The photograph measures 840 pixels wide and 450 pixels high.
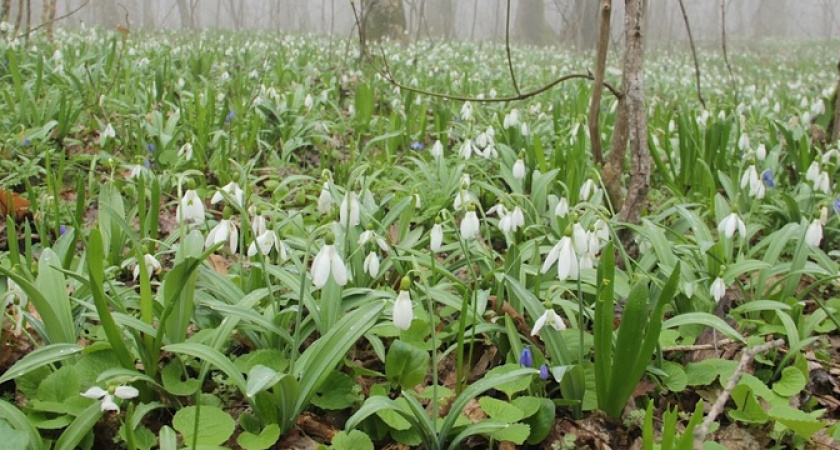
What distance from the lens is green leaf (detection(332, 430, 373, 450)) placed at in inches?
67.5

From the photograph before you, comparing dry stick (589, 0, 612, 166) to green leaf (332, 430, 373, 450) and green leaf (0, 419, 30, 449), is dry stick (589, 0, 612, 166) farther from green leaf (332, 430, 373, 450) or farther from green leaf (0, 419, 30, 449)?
green leaf (0, 419, 30, 449)

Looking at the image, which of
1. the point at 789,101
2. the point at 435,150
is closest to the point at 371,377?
the point at 435,150

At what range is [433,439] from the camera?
1.78 metres

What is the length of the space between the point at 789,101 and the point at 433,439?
7923 millimetres

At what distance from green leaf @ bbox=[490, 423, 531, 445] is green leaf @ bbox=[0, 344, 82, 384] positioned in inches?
45.0

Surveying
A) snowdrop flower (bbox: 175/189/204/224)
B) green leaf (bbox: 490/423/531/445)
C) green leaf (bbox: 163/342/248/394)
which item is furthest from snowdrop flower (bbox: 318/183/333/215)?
green leaf (bbox: 490/423/531/445)

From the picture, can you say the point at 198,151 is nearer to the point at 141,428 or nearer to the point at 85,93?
the point at 85,93

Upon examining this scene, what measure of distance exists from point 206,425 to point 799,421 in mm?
1559

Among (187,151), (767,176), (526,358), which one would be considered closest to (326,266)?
(526,358)

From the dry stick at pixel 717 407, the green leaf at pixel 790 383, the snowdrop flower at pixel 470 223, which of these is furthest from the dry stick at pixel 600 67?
the dry stick at pixel 717 407

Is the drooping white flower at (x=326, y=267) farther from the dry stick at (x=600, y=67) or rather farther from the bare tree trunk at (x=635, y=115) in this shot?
the dry stick at (x=600, y=67)

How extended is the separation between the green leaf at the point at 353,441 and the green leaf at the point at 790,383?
4.16 ft

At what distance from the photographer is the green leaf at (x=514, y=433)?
69.4 inches

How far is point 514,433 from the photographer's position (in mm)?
1783
